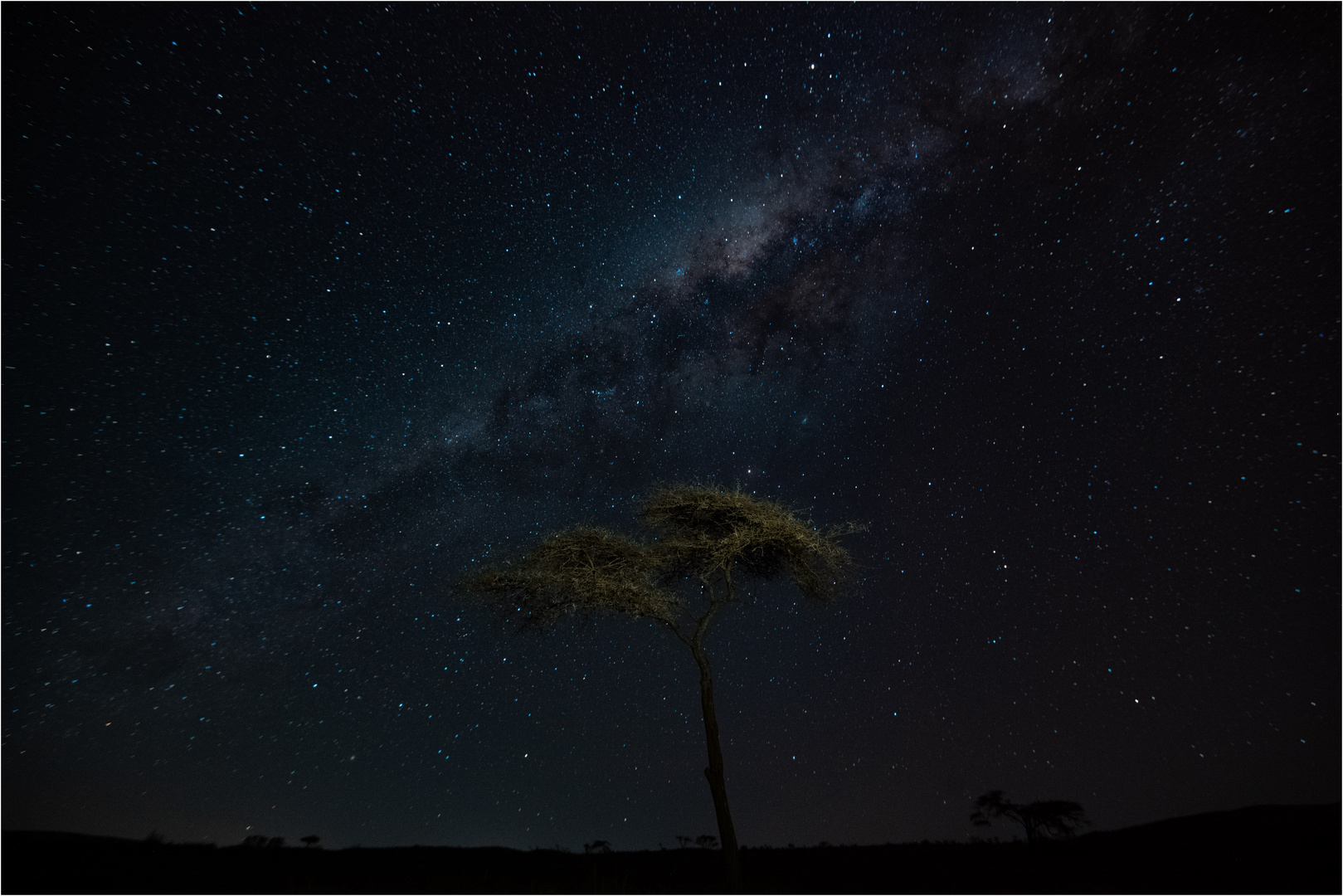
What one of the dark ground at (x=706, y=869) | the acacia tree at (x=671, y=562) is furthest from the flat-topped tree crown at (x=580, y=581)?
the dark ground at (x=706, y=869)

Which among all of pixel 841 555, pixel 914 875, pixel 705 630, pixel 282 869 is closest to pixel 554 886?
pixel 705 630

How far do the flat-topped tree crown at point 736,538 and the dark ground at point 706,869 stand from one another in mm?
7354

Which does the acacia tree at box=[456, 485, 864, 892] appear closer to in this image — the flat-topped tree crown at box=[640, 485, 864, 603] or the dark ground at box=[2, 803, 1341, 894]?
the flat-topped tree crown at box=[640, 485, 864, 603]

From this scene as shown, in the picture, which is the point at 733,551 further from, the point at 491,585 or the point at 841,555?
the point at 491,585

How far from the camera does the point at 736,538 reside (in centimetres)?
1520

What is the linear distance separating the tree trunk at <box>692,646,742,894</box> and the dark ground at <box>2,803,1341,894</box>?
2.21 m

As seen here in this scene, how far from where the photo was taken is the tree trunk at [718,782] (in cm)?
1164

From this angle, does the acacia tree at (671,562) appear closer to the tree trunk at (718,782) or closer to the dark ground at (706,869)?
the tree trunk at (718,782)

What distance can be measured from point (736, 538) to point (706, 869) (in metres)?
11.9

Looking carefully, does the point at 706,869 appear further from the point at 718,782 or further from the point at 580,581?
the point at 580,581

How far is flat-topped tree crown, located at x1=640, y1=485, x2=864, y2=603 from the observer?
15.7 metres

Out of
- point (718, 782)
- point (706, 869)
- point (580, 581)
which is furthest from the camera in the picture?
point (706, 869)

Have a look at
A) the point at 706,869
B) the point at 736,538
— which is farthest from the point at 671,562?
the point at 706,869

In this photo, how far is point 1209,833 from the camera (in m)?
21.4
